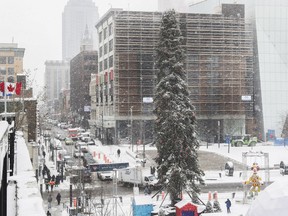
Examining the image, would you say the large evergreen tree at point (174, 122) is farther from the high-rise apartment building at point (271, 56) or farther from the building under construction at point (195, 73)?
the high-rise apartment building at point (271, 56)

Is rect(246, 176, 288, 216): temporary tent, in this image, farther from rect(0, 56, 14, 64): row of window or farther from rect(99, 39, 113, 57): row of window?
rect(0, 56, 14, 64): row of window

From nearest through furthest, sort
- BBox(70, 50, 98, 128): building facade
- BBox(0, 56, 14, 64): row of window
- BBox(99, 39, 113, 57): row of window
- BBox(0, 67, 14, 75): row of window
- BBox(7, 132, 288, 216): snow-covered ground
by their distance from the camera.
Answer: BBox(7, 132, 288, 216): snow-covered ground, BBox(99, 39, 113, 57): row of window, BBox(0, 67, 14, 75): row of window, BBox(0, 56, 14, 64): row of window, BBox(70, 50, 98, 128): building facade

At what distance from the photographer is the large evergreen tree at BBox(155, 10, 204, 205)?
89.8 feet

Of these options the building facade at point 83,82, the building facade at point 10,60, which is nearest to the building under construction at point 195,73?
the building facade at point 10,60

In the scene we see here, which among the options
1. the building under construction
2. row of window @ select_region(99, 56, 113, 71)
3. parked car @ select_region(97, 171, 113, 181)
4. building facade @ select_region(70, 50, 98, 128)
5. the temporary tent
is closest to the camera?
the temporary tent

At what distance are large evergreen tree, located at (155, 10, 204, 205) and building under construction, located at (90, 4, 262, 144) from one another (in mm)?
37900

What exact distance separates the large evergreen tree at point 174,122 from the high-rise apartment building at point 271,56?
4990 centimetres

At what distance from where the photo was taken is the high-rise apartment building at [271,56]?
76125 millimetres

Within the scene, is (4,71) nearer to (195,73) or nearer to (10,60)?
(10,60)

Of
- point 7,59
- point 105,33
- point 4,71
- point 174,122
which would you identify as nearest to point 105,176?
point 174,122

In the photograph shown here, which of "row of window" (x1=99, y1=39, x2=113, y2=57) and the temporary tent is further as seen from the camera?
"row of window" (x1=99, y1=39, x2=113, y2=57)

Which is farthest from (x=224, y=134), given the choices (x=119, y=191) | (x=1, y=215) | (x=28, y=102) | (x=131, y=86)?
(x=1, y=215)

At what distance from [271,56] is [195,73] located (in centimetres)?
1439

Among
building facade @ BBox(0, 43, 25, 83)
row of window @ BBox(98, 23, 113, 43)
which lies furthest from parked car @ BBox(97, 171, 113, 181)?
building facade @ BBox(0, 43, 25, 83)
